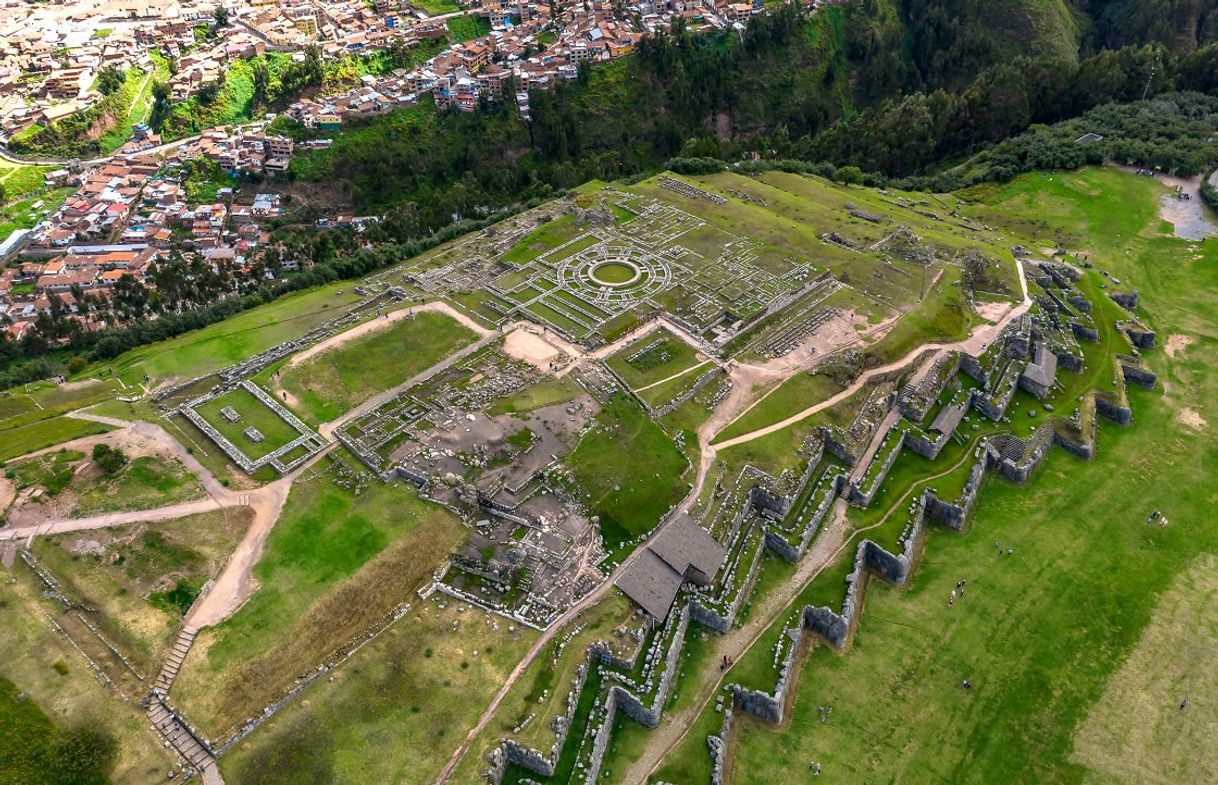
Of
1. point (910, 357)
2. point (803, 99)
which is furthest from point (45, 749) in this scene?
point (803, 99)

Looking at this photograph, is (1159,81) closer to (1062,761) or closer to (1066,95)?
(1066,95)

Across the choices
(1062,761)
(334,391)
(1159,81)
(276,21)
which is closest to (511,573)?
(334,391)

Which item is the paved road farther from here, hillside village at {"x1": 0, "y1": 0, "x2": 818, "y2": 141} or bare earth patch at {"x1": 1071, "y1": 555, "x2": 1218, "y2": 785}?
bare earth patch at {"x1": 1071, "y1": 555, "x2": 1218, "y2": 785}

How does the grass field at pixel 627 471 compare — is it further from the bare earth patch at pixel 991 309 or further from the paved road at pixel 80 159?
the paved road at pixel 80 159

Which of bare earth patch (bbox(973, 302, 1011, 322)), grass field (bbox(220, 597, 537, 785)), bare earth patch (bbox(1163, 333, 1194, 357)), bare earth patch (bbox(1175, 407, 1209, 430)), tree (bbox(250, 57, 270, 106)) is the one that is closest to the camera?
grass field (bbox(220, 597, 537, 785))

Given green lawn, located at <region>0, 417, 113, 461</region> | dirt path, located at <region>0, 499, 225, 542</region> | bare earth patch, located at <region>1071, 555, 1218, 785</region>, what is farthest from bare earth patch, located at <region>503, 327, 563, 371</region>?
bare earth patch, located at <region>1071, 555, 1218, 785</region>

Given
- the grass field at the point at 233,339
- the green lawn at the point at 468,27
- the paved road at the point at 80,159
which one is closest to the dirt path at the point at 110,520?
the grass field at the point at 233,339
